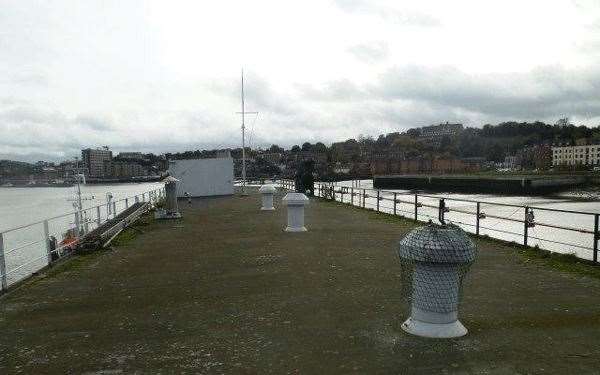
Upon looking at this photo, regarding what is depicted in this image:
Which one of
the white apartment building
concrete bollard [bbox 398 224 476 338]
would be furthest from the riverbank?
concrete bollard [bbox 398 224 476 338]

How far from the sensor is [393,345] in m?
4.67

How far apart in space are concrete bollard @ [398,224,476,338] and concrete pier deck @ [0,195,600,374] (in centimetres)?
20

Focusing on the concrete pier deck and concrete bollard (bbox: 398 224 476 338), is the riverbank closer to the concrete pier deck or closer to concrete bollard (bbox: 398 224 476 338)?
the concrete pier deck

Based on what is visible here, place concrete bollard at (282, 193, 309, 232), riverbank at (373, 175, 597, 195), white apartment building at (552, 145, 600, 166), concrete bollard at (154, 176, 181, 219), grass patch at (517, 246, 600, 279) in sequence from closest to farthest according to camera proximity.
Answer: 1. grass patch at (517, 246, 600, 279)
2. concrete bollard at (282, 193, 309, 232)
3. concrete bollard at (154, 176, 181, 219)
4. riverbank at (373, 175, 597, 195)
5. white apartment building at (552, 145, 600, 166)

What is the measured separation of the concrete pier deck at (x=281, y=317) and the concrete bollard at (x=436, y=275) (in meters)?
0.20

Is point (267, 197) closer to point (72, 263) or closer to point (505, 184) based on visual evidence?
point (72, 263)

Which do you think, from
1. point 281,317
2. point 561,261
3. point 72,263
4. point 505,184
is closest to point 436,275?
point 281,317

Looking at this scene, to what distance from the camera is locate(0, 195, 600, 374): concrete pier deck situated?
433 centimetres

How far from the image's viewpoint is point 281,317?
5566 mm

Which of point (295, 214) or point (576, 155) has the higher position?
point (576, 155)

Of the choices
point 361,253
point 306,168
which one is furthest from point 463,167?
point 361,253

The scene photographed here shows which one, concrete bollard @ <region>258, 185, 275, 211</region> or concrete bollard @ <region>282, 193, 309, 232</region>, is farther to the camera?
concrete bollard @ <region>258, 185, 275, 211</region>

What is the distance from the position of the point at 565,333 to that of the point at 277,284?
4002mm

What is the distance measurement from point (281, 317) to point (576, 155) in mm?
192282
